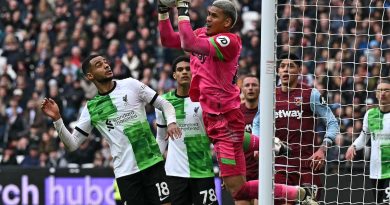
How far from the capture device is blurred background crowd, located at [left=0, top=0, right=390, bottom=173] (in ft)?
64.8

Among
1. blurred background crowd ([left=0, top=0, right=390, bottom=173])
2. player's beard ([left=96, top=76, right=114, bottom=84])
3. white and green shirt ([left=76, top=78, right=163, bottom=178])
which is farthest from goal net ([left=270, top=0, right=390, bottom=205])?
player's beard ([left=96, top=76, right=114, bottom=84])

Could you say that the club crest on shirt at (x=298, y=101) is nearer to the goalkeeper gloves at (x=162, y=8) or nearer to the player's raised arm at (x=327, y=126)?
the player's raised arm at (x=327, y=126)

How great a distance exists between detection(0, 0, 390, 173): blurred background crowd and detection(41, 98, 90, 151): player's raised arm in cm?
656

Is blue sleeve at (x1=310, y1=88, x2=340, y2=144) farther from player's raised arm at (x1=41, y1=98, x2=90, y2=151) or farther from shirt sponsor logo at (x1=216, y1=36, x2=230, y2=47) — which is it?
player's raised arm at (x1=41, y1=98, x2=90, y2=151)

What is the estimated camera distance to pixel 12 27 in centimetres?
2344

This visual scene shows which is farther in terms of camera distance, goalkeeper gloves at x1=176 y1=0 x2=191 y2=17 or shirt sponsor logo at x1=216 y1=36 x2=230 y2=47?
shirt sponsor logo at x1=216 y1=36 x2=230 y2=47

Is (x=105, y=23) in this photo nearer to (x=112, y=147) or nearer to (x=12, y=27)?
(x=12, y=27)

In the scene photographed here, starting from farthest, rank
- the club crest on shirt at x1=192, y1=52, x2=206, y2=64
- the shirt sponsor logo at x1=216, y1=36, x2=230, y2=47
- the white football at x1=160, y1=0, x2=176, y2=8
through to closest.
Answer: the club crest on shirt at x1=192, y1=52, x2=206, y2=64 < the shirt sponsor logo at x1=216, y1=36, x2=230, y2=47 < the white football at x1=160, y1=0, x2=176, y2=8

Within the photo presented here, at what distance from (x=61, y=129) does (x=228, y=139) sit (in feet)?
6.31

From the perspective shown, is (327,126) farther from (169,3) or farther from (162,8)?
(169,3)

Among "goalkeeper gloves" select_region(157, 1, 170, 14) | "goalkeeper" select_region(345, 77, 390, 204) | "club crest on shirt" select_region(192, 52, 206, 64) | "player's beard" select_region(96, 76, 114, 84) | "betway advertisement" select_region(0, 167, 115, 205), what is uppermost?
"goalkeeper gloves" select_region(157, 1, 170, 14)

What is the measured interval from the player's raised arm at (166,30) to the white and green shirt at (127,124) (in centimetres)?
115

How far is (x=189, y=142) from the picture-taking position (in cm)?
Answer: 1295

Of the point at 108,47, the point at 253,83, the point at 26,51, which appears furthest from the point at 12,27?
the point at 253,83
